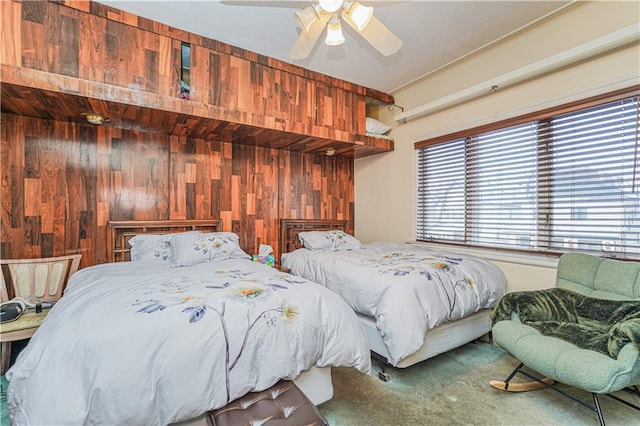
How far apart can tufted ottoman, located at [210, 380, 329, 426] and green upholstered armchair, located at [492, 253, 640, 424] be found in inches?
52.7

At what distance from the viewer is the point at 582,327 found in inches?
74.2

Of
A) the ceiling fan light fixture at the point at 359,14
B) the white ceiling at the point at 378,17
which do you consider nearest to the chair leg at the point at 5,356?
the white ceiling at the point at 378,17

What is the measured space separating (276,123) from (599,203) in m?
2.86

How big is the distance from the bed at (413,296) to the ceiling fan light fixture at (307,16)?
1.88 metres

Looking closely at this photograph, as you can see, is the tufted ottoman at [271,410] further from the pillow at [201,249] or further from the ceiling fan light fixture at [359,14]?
the ceiling fan light fixture at [359,14]

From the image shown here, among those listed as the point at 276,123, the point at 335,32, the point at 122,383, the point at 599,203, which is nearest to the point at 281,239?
the point at 276,123

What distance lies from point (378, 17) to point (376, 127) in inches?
61.9

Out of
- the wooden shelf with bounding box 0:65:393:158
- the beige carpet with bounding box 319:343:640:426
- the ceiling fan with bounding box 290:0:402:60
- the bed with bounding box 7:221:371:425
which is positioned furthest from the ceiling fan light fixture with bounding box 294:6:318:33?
the beige carpet with bounding box 319:343:640:426

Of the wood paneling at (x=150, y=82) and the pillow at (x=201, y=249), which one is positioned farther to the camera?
the pillow at (x=201, y=249)

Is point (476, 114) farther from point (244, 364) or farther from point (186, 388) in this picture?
point (186, 388)

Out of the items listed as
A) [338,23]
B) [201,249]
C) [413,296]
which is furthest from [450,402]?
[338,23]

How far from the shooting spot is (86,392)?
43.2 inches

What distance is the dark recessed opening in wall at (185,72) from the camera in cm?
264

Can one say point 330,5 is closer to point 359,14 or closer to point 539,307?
point 359,14
